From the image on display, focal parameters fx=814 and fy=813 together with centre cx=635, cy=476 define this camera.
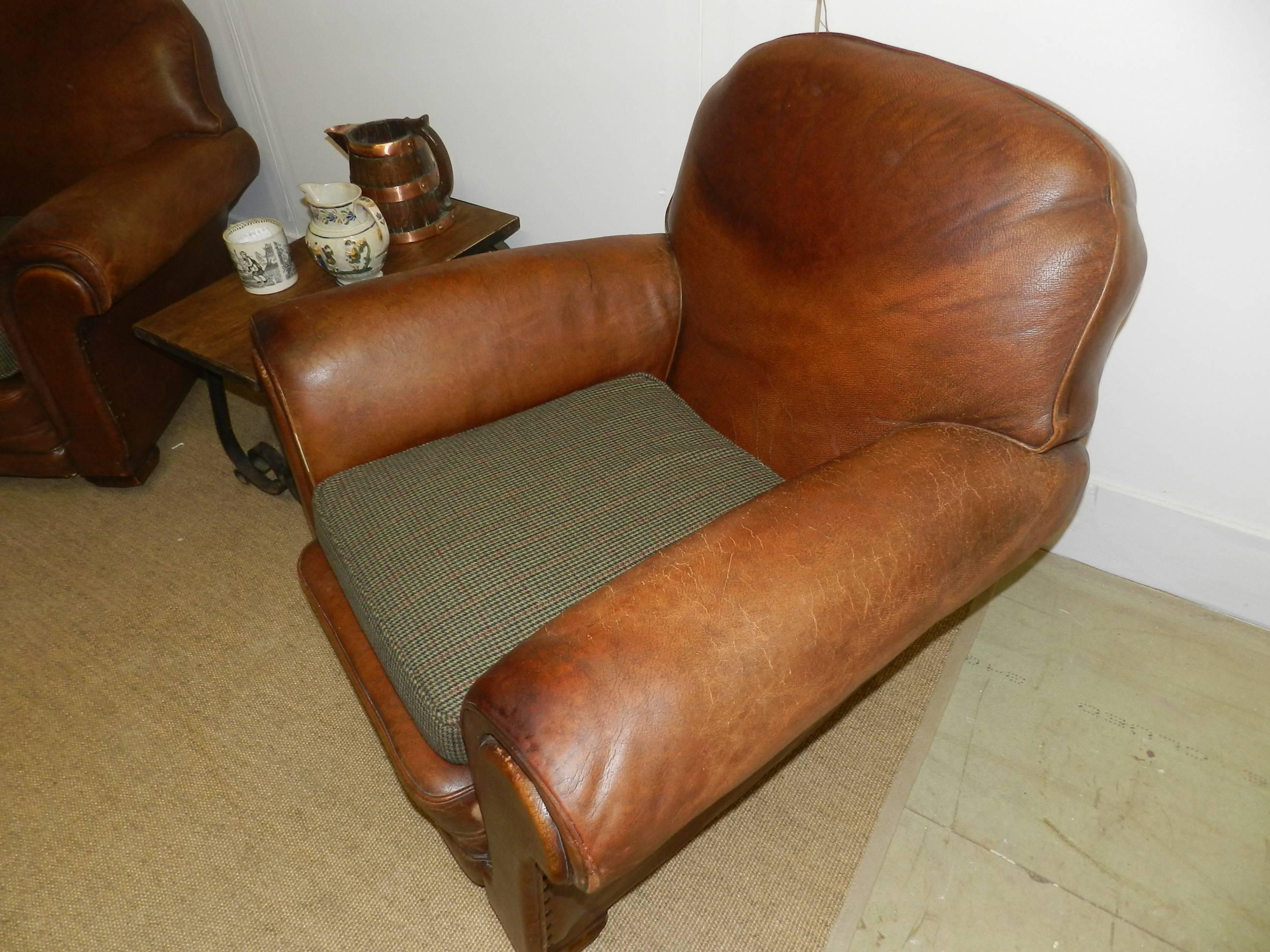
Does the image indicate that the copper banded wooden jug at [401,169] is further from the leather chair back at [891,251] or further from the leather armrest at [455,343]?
the leather chair back at [891,251]

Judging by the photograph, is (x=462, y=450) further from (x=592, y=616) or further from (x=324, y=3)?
(x=324, y=3)

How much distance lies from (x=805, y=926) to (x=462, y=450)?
2.50 feet

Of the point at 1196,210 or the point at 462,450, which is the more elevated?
the point at 1196,210

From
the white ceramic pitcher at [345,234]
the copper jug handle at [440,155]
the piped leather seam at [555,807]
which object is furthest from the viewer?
the copper jug handle at [440,155]

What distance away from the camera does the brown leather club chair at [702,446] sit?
634 millimetres

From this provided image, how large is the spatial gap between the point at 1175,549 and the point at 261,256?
5.29ft

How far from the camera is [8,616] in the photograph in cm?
148

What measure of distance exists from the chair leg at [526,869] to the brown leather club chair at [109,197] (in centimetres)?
118

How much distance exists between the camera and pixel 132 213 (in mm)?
1444

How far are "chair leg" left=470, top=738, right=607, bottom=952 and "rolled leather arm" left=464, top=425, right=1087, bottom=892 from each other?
2 cm

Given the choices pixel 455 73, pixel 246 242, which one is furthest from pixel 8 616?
pixel 455 73

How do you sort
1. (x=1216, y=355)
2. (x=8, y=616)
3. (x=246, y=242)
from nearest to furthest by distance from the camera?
(x=1216, y=355), (x=246, y=242), (x=8, y=616)

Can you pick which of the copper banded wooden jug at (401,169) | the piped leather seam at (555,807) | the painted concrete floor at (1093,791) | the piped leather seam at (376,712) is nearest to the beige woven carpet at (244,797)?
the painted concrete floor at (1093,791)

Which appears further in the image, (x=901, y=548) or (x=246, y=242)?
(x=246, y=242)
